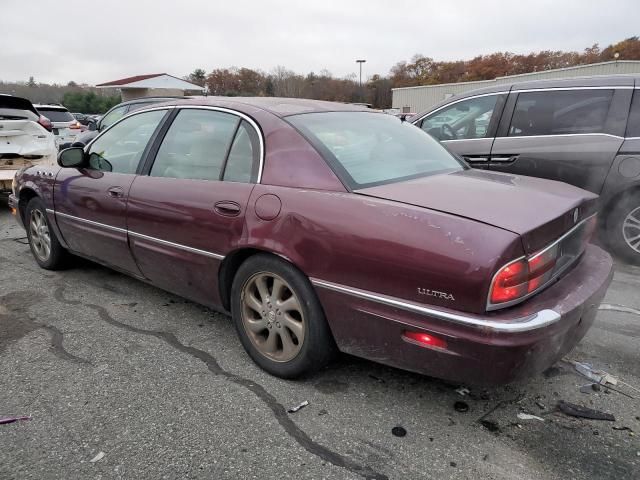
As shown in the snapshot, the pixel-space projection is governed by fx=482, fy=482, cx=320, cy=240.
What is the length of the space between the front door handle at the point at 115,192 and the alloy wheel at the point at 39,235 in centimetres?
128

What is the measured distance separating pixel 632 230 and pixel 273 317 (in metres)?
3.74

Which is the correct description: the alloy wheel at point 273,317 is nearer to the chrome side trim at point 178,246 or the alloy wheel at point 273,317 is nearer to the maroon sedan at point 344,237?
the maroon sedan at point 344,237

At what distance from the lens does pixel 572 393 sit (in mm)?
2502

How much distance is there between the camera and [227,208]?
2.68 m

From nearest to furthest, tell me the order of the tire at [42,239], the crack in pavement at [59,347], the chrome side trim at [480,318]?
the chrome side trim at [480,318] < the crack in pavement at [59,347] < the tire at [42,239]

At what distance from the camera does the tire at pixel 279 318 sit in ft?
7.97

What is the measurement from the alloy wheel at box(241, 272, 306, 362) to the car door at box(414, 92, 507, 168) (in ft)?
9.63

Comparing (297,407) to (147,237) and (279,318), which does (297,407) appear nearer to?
(279,318)

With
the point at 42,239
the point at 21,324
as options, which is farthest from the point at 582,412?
the point at 42,239

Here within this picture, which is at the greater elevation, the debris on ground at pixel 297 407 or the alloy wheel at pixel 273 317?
the alloy wheel at pixel 273 317

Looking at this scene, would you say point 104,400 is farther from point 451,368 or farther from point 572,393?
point 572,393

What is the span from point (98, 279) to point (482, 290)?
3541 millimetres

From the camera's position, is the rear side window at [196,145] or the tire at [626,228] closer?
the rear side window at [196,145]

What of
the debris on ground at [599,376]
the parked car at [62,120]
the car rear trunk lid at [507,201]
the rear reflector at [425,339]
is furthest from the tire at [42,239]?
the parked car at [62,120]
